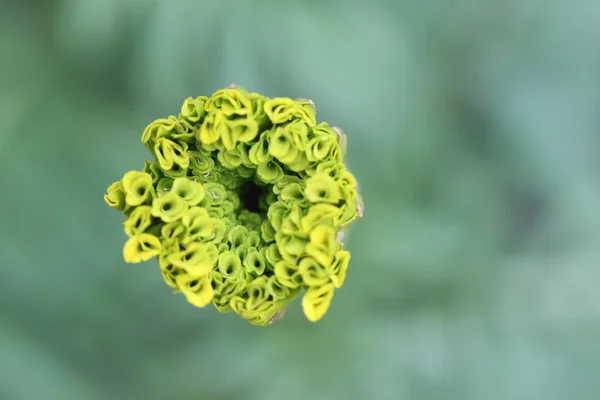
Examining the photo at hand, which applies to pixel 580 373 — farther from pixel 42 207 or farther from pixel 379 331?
pixel 42 207

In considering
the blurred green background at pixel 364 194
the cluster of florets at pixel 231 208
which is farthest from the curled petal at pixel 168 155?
the blurred green background at pixel 364 194

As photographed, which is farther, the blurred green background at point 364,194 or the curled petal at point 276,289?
the blurred green background at point 364,194

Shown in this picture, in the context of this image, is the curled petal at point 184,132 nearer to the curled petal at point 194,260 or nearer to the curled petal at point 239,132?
the curled petal at point 239,132

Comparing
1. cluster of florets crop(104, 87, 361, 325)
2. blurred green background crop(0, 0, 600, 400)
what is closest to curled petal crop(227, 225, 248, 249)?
cluster of florets crop(104, 87, 361, 325)

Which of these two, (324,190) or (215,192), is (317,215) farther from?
(215,192)

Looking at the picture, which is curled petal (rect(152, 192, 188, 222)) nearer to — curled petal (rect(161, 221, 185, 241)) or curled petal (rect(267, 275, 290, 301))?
curled petal (rect(161, 221, 185, 241))

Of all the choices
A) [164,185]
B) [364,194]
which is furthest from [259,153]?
[364,194]

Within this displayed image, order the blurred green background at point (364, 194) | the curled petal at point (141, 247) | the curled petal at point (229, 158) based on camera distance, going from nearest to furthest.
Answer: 1. the curled petal at point (141, 247)
2. the curled petal at point (229, 158)
3. the blurred green background at point (364, 194)
